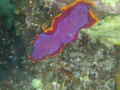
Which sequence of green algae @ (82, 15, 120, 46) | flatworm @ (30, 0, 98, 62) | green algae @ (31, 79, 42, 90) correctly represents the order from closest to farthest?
flatworm @ (30, 0, 98, 62) < green algae @ (82, 15, 120, 46) < green algae @ (31, 79, 42, 90)

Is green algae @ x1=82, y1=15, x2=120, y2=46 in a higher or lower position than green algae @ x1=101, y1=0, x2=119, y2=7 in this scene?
lower

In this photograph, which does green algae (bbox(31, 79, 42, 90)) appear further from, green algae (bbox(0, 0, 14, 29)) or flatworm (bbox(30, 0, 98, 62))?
green algae (bbox(0, 0, 14, 29))

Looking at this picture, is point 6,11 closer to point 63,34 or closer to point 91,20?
point 63,34

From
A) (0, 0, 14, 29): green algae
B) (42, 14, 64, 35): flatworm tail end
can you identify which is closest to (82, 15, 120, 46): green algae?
(42, 14, 64, 35): flatworm tail end

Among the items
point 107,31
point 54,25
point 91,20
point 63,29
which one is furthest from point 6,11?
point 107,31

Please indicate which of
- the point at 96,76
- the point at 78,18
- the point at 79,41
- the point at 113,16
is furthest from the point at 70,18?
the point at 96,76

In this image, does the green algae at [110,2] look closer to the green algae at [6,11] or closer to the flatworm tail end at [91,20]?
the flatworm tail end at [91,20]
